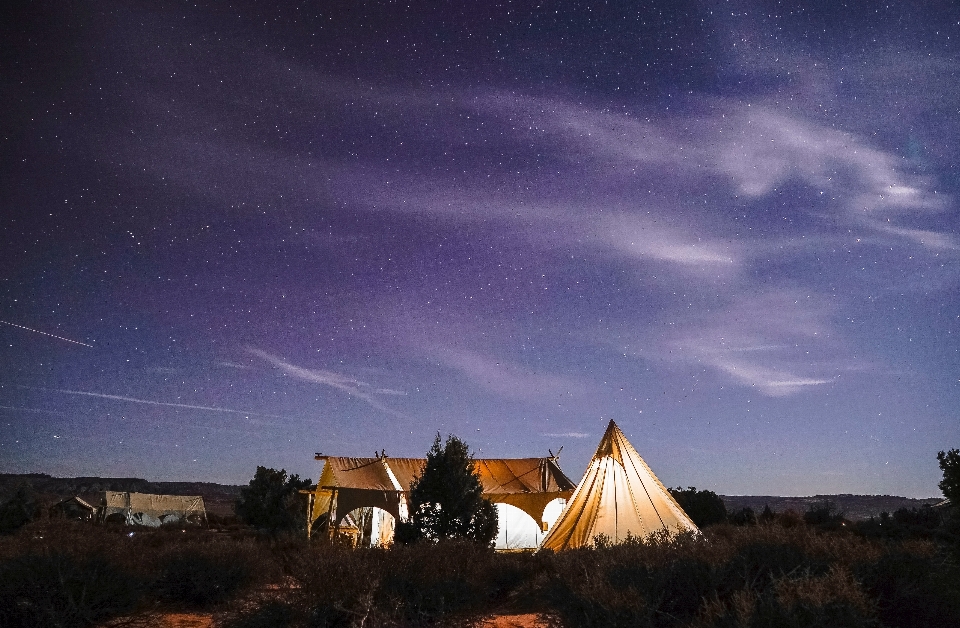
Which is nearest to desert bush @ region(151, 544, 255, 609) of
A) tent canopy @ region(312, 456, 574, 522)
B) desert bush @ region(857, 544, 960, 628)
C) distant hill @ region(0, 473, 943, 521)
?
desert bush @ region(857, 544, 960, 628)

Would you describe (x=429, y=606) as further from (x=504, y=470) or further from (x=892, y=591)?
(x=504, y=470)

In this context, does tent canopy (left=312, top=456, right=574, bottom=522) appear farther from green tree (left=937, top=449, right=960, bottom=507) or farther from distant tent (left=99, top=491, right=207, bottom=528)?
distant tent (left=99, top=491, right=207, bottom=528)

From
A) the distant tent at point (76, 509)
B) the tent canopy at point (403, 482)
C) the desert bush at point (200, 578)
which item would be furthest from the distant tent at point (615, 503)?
the distant tent at point (76, 509)

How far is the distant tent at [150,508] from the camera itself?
139 feet

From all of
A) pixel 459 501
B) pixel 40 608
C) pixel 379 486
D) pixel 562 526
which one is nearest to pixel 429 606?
pixel 40 608

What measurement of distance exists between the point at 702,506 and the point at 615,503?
561 inches

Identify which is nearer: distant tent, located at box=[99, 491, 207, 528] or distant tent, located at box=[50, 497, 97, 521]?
distant tent, located at box=[50, 497, 97, 521]

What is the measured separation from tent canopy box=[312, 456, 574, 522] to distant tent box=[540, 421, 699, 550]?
582cm

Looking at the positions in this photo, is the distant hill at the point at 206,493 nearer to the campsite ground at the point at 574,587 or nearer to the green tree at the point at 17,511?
the green tree at the point at 17,511

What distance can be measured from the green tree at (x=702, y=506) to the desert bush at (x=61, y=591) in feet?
80.1

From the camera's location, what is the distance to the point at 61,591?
319 inches

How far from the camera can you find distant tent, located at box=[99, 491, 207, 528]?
42469mm

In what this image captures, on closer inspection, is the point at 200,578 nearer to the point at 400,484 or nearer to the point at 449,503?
the point at 449,503

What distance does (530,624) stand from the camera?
366 inches
